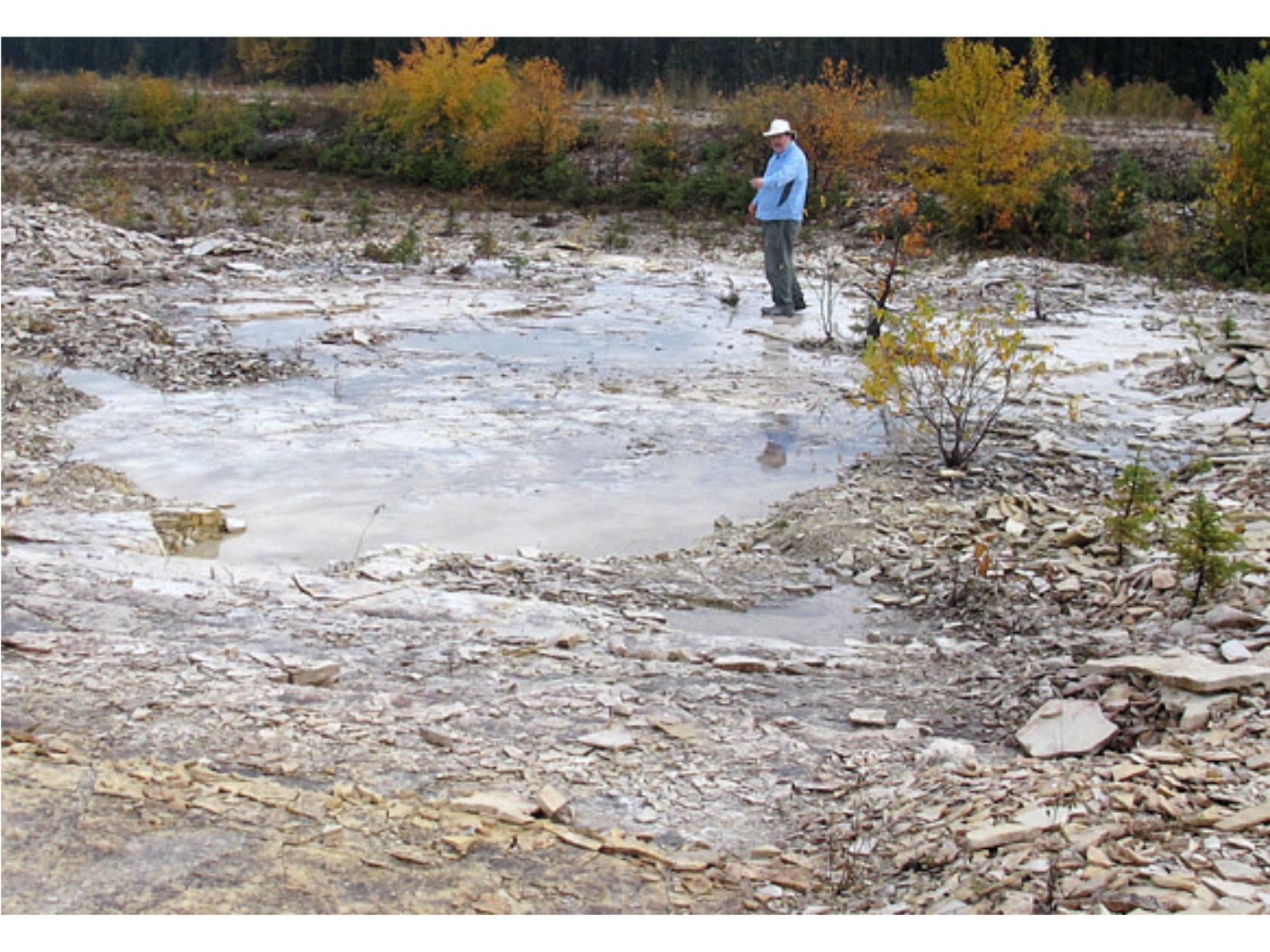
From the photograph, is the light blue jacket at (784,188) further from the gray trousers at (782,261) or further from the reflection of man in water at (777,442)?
the reflection of man in water at (777,442)

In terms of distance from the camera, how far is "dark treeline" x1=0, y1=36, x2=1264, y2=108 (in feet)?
125

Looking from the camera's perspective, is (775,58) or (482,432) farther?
(775,58)

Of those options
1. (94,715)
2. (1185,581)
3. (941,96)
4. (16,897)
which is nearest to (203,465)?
(94,715)

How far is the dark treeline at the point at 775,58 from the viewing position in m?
38.2

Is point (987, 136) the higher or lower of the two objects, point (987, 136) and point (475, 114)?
the higher

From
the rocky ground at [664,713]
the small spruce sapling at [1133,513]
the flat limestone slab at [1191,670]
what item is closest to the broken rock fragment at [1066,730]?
the rocky ground at [664,713]

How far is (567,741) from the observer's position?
4.63 meters

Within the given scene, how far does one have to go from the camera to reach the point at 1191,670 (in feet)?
16.1

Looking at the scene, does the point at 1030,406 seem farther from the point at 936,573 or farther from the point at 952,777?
the point at 952,777

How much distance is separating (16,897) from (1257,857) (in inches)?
129

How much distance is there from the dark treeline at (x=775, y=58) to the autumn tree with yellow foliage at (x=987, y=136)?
47.4 feet

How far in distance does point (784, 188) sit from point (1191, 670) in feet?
28.8

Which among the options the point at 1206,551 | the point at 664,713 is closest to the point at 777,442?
the point at 1206,551

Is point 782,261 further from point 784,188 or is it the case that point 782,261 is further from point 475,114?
point 475,114
